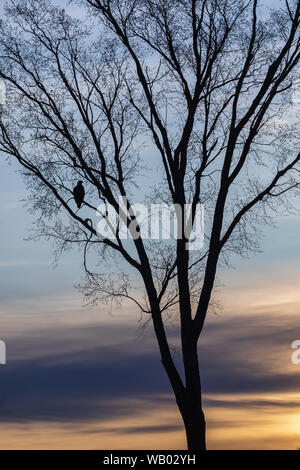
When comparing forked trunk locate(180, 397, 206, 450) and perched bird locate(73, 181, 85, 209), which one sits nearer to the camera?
forked trunk locate(180, 397, 206, 450)

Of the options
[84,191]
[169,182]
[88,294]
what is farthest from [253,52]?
[88,294]

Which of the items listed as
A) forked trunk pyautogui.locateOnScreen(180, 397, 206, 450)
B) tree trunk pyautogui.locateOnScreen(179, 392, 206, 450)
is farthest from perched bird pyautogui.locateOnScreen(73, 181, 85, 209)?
forked trunk pyautogui.locateOnScreen(180, 397, 206, 450)

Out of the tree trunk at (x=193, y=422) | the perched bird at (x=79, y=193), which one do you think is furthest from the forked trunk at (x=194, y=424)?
the perched bird at (x=79, y=193)

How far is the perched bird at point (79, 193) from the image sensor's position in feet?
52.9

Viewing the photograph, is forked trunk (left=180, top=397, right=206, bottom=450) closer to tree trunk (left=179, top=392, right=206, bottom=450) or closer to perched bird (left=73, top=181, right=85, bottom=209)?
tree trunk (left=179, top=392, right=206, bottom=450)

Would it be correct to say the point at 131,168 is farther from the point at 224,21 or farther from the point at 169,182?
the point at 224,21

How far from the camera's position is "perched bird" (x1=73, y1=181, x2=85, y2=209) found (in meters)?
16.1

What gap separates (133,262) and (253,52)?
4.91 meters

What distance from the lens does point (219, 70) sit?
16375 millimetres

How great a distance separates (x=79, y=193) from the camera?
1612 centimetres

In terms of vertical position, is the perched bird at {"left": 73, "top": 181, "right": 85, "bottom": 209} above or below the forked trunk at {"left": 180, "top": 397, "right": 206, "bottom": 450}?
above

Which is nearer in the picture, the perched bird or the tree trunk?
the tree trunk

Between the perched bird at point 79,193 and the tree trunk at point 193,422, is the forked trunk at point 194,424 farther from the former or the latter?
the perched bird at point 79,193
